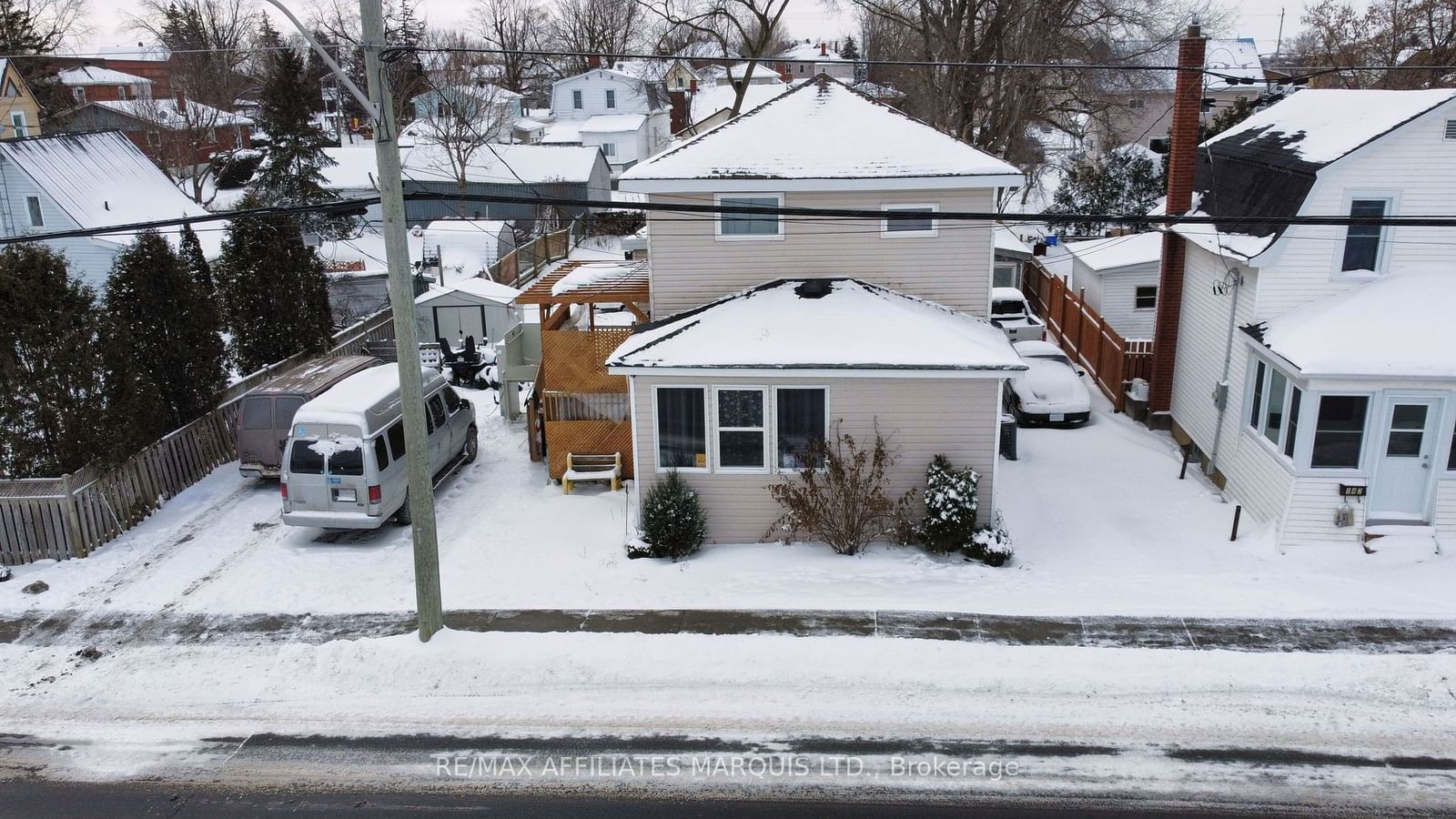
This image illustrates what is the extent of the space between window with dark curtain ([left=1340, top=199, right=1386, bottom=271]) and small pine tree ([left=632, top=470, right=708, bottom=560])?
1038 centimetres

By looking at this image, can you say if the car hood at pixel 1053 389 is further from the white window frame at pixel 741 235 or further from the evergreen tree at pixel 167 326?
the evergreen tree at pixel 167 326

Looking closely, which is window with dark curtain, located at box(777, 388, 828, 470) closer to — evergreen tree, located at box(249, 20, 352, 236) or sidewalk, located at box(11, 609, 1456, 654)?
sidewalk, located at box(11, 609, 1456, 654)

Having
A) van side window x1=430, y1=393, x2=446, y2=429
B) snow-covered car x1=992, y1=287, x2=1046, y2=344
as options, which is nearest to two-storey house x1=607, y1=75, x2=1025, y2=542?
van side window x1=430, y1=393, x2=446, y2=429

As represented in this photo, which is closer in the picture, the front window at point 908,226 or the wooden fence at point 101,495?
the wooden fence at point 101,495

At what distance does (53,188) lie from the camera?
Answer: 32.1 metres

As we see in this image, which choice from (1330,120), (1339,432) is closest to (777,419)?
(1339,432)

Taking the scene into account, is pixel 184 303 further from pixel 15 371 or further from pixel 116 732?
pixel 116 732

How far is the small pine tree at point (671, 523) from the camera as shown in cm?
1367

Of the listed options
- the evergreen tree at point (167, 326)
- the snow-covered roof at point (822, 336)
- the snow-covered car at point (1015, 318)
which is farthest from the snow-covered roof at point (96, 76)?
the snow-covered roof at point (822, 336)

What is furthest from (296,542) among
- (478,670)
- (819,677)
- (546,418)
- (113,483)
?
(819,677)

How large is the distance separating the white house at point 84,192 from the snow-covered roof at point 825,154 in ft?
71.0

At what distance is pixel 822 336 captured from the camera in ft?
45.1

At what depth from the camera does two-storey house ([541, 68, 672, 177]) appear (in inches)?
2260

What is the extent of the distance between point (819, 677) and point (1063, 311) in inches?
727
